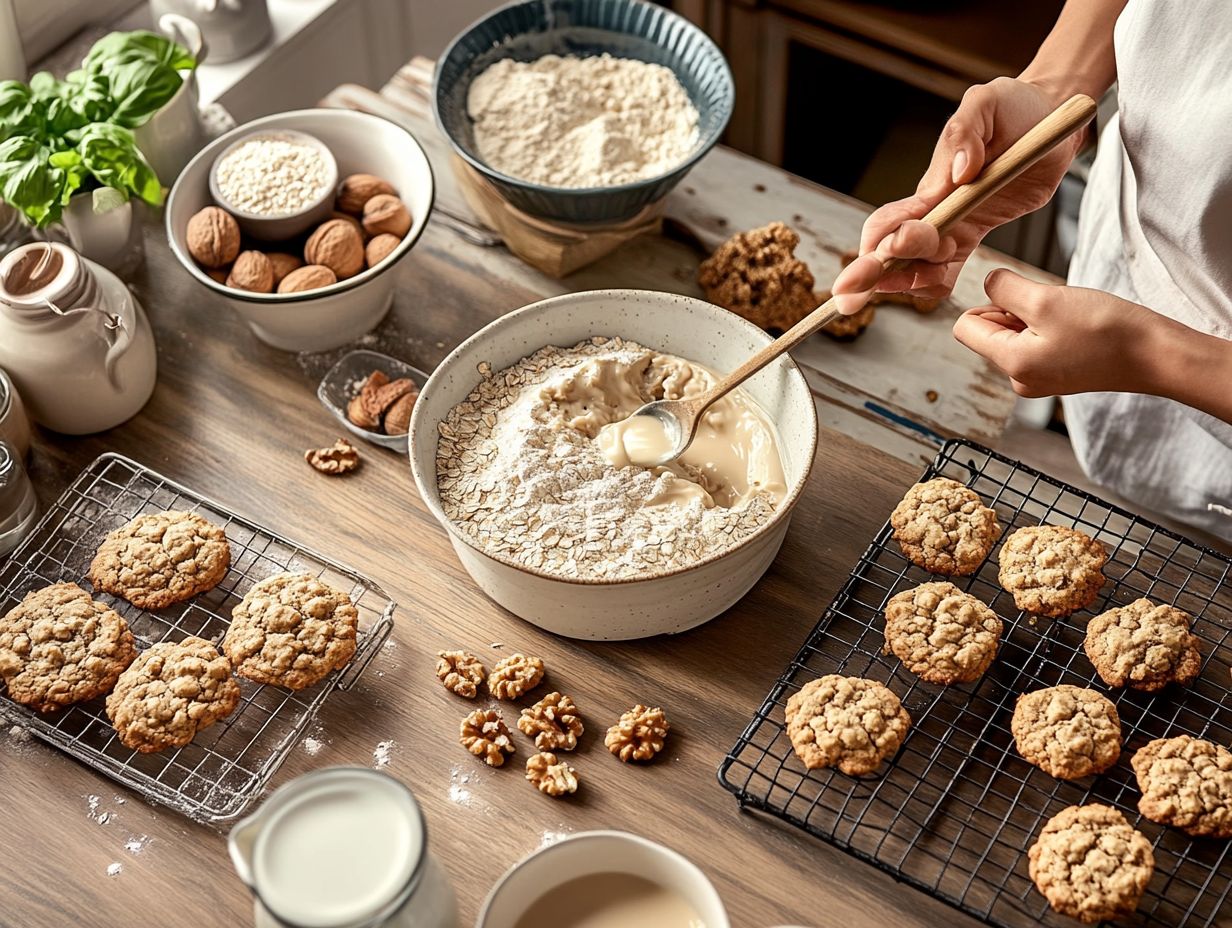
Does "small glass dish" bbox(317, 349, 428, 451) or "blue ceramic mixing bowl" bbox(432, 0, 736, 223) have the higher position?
"blue ceramic mixing bowl" bbox(432, 0, 736, 223)

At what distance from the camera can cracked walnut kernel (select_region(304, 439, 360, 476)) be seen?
1.60 m

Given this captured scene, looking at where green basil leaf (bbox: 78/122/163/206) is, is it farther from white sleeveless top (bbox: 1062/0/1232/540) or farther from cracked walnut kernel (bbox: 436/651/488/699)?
white sleeveless top (bbox: 1062/0/1232/540)

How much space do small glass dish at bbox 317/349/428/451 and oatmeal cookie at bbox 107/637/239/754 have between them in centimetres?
40

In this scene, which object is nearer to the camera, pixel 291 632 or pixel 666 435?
pixel 291 632

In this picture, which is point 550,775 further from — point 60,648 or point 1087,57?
point 1087,57

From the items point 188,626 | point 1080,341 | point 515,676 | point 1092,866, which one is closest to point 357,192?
point 188,626

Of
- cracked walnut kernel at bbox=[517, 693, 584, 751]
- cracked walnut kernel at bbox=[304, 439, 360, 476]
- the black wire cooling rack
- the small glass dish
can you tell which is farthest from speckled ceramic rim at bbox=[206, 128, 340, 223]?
the black wire cooling rack

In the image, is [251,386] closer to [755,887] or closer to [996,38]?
[755,887]

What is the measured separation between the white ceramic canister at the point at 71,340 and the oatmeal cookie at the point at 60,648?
29cm

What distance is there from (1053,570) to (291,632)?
2.79 ft

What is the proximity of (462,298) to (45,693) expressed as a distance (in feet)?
2.58

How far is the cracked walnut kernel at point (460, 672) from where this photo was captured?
54.9 inches

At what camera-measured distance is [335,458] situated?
5.31 feet

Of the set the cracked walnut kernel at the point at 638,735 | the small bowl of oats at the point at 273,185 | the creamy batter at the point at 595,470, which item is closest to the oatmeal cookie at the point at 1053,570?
the creamy batter at the point at 595,470
